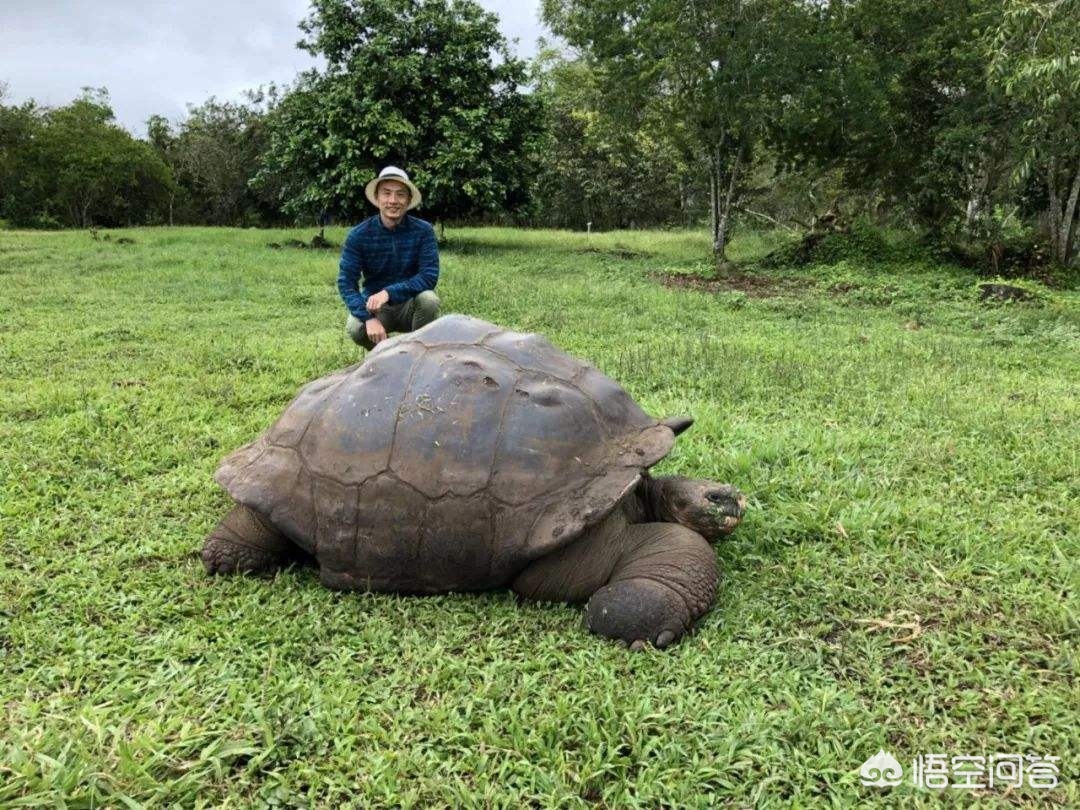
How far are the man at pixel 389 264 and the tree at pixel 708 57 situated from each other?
8.57 m

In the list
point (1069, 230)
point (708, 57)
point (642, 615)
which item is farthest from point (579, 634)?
point (1069, 230)

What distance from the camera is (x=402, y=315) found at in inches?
205

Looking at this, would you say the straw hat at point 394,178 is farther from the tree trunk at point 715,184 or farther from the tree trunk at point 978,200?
the tree trunk at point 978,200

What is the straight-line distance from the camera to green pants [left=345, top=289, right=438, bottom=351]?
5059mm

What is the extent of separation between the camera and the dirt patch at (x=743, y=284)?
10.4m

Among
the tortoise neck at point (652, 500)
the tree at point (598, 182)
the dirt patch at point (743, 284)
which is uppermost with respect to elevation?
the tree at point (598, 182)

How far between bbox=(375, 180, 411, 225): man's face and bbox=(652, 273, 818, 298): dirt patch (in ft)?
20.4

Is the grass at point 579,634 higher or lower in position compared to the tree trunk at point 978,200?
lower

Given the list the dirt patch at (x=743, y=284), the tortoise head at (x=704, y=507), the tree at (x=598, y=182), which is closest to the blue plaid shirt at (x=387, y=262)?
the tortoise head at (x=704, y=507)

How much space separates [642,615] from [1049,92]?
9353 millimetres

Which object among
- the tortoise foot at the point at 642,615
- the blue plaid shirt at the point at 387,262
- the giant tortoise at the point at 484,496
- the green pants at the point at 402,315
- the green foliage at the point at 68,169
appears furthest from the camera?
the green foliage at the point at 68,169

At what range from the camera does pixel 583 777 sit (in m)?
1.90

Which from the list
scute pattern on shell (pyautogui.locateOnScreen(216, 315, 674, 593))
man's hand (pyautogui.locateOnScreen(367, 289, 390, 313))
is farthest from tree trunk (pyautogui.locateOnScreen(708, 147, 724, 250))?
scute pattern on shell (pyautogui.locateOnScreen(216, 315, 674, 593))

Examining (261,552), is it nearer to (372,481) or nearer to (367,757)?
(372,481)
